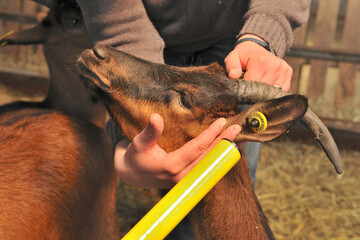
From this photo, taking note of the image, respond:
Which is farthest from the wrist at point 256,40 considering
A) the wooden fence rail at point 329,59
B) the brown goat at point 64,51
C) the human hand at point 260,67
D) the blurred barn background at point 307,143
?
the wooden fence rail at point 329,59

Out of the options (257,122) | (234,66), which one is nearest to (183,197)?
(257,122)

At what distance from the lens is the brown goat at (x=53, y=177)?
2086mm

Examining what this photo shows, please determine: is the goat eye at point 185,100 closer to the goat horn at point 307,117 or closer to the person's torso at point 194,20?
the goat horn at point 307,117

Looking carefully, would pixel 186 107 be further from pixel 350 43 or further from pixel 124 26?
pixel 350 43

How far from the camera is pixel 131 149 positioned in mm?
1717

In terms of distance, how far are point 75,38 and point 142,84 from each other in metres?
1.68

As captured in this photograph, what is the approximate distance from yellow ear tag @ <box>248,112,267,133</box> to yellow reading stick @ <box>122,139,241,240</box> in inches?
7.0

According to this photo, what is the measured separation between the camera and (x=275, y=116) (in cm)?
157

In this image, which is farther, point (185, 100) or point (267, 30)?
point (267, 30)

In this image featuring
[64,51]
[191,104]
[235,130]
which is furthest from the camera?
[64,51]

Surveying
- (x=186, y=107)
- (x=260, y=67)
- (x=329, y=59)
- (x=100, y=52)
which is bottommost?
(x=329, y=59)

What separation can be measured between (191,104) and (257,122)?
14.5 inches

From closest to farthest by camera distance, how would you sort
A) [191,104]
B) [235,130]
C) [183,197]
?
[183,197] < [235,130] < [191,104]

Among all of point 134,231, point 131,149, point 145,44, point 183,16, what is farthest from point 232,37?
point 134,231
